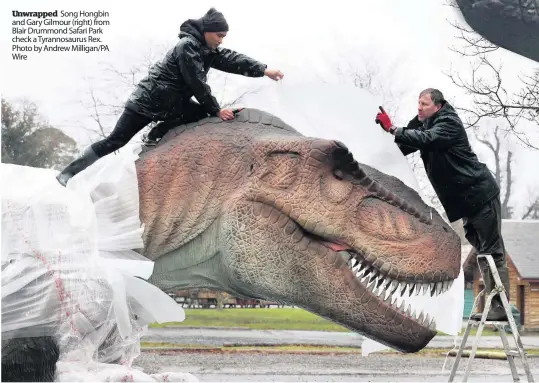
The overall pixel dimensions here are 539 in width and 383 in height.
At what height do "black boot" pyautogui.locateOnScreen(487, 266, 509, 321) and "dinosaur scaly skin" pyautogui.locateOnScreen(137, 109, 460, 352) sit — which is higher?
"dinosaur scaly skin" pyautogui.locateOnScreen(137, 109, 460, 352)

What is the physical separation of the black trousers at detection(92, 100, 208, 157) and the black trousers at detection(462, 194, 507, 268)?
1173 mm

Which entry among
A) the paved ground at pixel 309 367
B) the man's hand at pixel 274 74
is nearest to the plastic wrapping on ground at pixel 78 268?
the man's hand at pixel 274 74

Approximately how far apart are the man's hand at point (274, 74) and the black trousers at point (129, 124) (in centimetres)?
30

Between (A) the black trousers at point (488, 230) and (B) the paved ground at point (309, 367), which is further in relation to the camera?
(B) the paved ground at point (309, 367)

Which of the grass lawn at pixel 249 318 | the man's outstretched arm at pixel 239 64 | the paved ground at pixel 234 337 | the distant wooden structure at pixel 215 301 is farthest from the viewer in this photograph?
the paved ground at pixel 234 337

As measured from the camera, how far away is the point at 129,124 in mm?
3475

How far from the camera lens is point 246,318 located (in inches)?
374

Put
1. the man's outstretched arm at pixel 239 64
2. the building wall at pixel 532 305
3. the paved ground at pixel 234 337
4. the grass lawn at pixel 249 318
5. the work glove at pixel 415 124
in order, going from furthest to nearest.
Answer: the building wall at pixel 532 305 < the paved ground at pixel 234 337 < the grass lawn at pixel 249 318 < the work glove at pixel 415 124 < the man's outstretched arm at pixel 239 64

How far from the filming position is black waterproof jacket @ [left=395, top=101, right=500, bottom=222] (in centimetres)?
337

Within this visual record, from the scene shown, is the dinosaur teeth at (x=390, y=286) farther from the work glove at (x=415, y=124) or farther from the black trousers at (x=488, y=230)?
the work glove at (x=415, y=124)

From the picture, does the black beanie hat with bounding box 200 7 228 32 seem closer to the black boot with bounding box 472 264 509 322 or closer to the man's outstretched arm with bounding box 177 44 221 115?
the man's outstretched arm with bounding box 177 44 221 115

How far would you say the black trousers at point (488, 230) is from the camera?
11.4 ft

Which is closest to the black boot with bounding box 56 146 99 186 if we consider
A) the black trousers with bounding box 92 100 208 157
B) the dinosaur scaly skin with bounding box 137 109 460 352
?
the black trousers with bounding box 92 100 208 157

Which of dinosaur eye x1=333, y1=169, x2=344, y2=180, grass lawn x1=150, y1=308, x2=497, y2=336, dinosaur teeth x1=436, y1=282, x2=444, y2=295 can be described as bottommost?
grass lawn x1=150, y1=308, x2=497, y2=336
